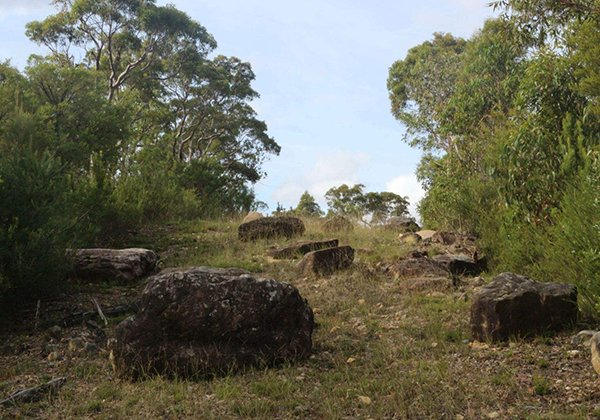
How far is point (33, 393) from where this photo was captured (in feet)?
16.8

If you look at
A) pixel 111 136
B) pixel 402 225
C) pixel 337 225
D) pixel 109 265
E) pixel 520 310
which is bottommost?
pixel 520 310

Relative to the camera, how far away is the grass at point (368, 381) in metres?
4.60

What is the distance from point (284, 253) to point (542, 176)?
5664mm

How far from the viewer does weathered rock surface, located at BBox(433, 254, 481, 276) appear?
395 inches

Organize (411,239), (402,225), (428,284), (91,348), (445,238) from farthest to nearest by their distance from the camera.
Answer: (402,225) → (411,239) → (445,238) → (428,284) → (91,348)

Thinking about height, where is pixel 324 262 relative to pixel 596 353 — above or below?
above

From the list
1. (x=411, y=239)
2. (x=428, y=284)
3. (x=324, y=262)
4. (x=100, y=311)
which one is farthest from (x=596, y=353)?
(x=411, y=239)

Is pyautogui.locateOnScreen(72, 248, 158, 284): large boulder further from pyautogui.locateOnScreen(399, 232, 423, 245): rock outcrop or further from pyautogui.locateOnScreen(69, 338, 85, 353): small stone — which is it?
pyautogui.locateOnScreen(399, 232, 423, 245): rock outcrop

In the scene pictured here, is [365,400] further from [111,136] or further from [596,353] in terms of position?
[111,136]

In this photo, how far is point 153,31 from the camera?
1058 inches

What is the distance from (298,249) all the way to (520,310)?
633 cm

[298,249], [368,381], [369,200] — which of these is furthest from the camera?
[369,200]

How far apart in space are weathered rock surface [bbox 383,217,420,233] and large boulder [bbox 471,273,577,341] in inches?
383

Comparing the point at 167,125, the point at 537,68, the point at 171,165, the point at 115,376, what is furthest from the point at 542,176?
the point at 167,125
